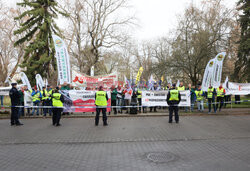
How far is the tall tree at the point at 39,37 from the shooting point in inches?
775

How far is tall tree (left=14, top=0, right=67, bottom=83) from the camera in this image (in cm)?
1969

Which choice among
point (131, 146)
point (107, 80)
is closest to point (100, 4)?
point (107, 80)

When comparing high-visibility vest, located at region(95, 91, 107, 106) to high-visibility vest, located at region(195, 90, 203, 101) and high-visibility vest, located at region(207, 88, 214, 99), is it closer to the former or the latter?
high-visibility vest, located at region(195, 90, 203, 101)

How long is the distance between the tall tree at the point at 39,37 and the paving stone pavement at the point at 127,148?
40.7 feet

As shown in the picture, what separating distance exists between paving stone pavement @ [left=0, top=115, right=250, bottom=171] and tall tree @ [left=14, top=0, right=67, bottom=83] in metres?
12.4

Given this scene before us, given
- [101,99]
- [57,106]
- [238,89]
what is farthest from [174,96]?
[238,89]

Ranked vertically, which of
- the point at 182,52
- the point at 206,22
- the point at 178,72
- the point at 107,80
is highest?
the point at 206,22

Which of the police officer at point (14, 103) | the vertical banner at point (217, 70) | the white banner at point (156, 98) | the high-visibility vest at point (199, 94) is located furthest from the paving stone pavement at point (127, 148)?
the vertical banner at point (217, 70)

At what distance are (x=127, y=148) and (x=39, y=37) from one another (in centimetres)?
1816

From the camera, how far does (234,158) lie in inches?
195

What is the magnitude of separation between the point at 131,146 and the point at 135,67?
166 ft

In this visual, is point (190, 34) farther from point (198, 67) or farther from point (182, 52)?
point (198, 67)

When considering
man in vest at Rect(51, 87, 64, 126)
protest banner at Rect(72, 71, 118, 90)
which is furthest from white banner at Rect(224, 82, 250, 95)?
man in vest at Rect(51, 87, 64, 126)

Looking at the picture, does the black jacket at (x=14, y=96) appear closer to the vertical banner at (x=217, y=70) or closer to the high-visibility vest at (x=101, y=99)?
the high-visibility vest at (x=101, y=99)
